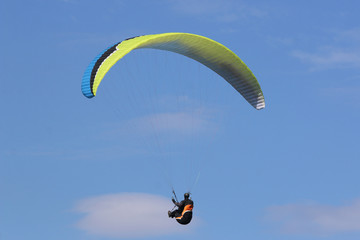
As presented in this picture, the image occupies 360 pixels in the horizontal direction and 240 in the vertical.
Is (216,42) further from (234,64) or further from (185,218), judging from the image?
(185,218)

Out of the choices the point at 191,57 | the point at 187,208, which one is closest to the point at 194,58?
the point at 191,57

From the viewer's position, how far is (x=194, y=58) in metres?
45.6

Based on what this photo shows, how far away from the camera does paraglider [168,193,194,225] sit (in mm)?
41938

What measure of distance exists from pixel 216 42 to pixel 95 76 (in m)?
6.87

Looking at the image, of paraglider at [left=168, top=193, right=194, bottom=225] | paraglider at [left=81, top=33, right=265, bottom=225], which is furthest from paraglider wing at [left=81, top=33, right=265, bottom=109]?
paraglider at [left=168, top=193, right=194, bottom=225]

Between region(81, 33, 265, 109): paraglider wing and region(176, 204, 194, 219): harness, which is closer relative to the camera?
region(81, 33, 265, 109): paraglider wing

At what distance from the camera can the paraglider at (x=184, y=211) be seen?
41938 mm

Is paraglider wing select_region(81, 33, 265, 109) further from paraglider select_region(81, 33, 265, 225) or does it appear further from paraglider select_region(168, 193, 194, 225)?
paraglider select_region(168, 193, 194, 225)

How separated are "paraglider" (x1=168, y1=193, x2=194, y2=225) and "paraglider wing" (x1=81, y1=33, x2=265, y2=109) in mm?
6350

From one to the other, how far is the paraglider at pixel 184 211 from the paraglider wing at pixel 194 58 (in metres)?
6.35

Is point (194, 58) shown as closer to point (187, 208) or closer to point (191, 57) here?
point (191, 57)

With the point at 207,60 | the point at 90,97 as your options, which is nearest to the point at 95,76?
the point at 90,97

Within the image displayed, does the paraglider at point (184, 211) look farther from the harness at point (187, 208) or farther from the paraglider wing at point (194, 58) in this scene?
the paraglider wing at point (194, 58)

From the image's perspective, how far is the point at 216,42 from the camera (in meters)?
43.6
